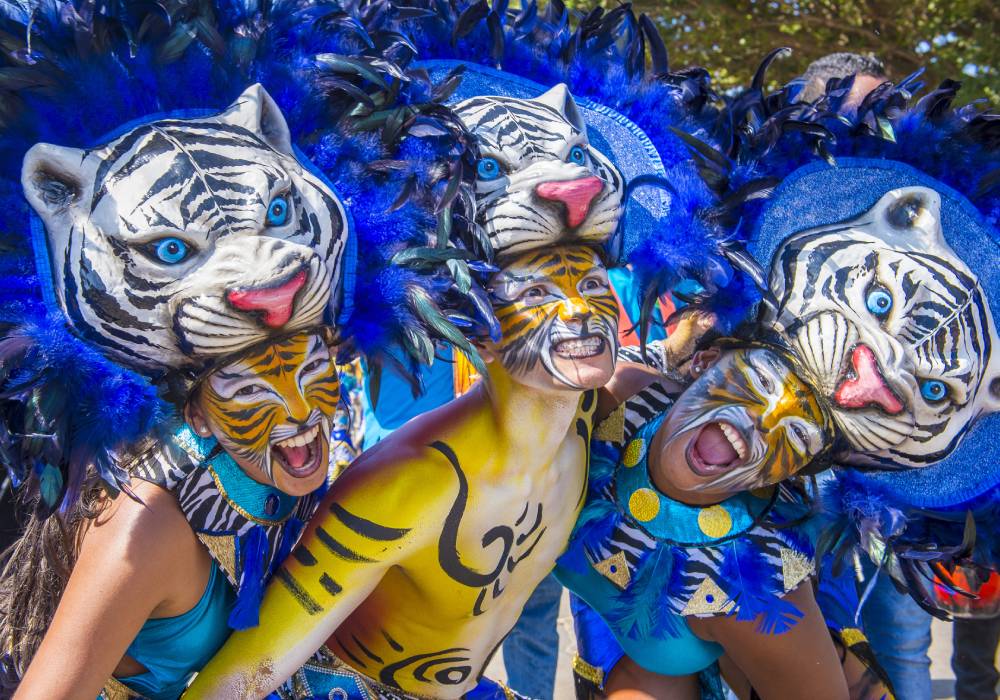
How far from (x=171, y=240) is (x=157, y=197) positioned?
0.22 feet

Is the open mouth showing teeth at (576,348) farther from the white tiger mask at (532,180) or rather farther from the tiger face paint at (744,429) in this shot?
the tiger face paint at (744,429)

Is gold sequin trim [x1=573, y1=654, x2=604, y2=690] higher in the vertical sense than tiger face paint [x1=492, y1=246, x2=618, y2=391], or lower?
lower

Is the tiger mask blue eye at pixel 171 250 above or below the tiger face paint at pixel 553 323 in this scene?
above

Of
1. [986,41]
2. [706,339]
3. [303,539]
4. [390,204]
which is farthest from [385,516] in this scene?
[986,41]

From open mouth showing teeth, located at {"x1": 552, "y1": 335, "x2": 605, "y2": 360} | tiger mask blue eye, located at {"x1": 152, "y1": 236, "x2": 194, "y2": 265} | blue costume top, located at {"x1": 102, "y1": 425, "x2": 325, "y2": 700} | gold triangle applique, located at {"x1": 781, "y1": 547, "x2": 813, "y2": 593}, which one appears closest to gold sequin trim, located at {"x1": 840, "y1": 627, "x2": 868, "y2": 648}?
gold triangle applique, located at {"x1": 781, "y1": 547, "x2": 813, "y2": 593}

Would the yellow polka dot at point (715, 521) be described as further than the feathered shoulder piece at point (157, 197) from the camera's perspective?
Yes

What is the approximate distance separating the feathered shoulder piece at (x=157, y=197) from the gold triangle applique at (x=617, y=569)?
0.67m

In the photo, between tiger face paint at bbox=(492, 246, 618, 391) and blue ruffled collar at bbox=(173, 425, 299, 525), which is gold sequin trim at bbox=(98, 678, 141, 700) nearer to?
blue ruffled collar at bbox=(173, 425, 299, 525)

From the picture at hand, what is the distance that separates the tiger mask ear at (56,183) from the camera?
154 cm

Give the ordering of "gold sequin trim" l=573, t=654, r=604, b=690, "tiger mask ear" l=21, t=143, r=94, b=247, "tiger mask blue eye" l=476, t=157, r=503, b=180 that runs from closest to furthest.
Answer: "tiger mask ear" l=21, t=143, r=94, b=247, "tiger mask blue eye" l=476, t=157, r=503, b=180, "gold sequin trim" l=573, t=654, r=604, b=690

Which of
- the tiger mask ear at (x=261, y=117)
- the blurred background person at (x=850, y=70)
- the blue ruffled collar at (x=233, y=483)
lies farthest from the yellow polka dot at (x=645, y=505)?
the blurred background person at (x=850, y=70)

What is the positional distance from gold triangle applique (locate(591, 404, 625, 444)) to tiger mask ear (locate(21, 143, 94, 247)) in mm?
1164

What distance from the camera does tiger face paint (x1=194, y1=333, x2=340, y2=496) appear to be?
1.71 meters

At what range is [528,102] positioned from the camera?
1981mm
